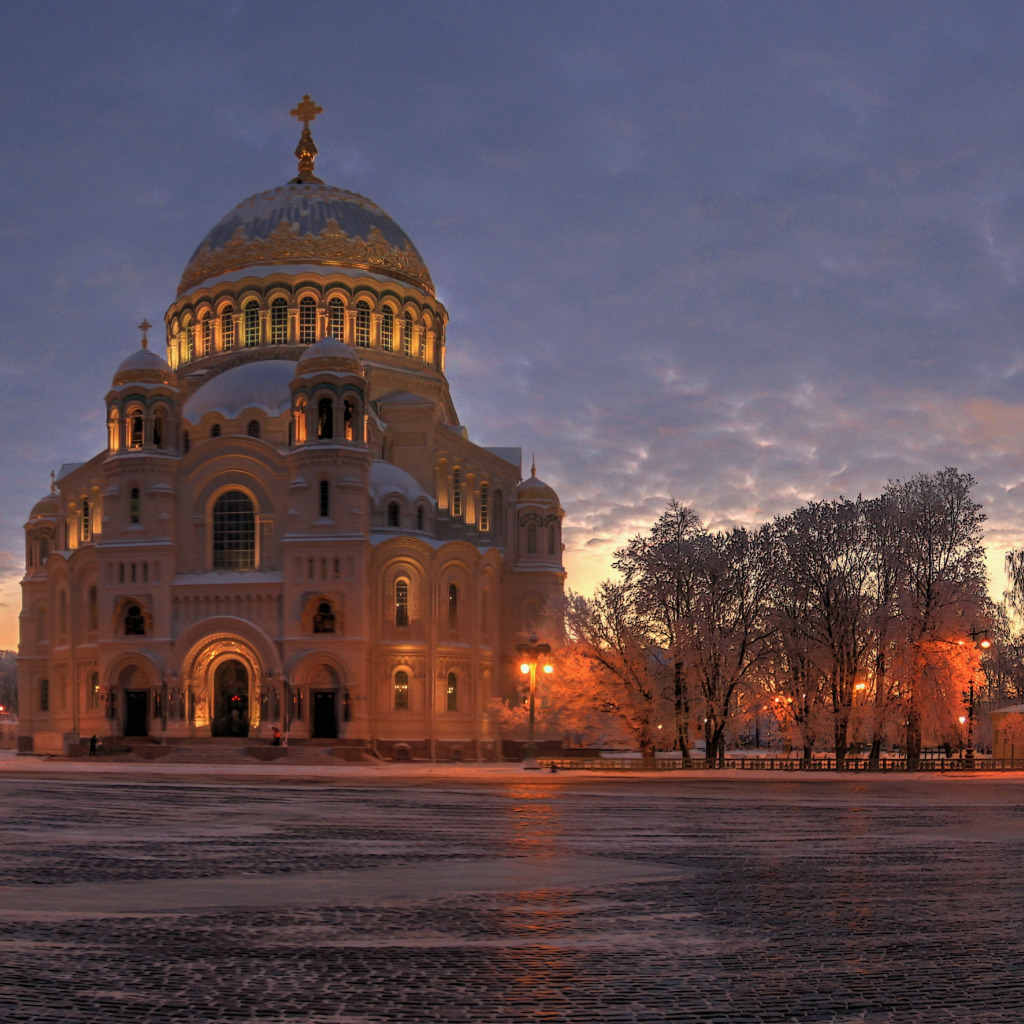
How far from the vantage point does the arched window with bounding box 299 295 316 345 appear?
70438mm

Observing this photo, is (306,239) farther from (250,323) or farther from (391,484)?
(391,484)

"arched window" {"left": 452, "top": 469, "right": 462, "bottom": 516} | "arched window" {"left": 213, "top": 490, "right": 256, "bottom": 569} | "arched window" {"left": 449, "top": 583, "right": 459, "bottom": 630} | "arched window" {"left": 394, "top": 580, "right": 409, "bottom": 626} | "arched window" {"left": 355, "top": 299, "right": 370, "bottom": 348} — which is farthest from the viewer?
"arched window" {"left": 355, "top": 299, "right": 370, "bottom": 348}

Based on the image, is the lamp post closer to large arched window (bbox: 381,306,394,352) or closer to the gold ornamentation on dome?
large arched window (bbox: 381,306,394,352)

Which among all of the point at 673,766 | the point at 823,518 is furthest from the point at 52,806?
the point at 823,518

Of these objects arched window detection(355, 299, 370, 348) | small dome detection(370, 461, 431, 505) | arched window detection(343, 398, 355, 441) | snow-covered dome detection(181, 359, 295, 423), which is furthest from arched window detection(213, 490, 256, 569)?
arched window detection(355, 299, 370, 348)

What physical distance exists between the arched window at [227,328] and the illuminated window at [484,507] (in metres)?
16.1

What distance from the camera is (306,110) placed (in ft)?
266

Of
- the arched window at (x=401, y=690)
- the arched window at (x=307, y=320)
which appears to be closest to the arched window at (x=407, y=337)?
the arched window at (x=307, y=320)

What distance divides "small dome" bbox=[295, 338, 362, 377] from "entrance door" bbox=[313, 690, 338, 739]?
14895 mm

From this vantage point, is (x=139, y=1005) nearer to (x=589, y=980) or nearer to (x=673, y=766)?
(x=589, y=980)

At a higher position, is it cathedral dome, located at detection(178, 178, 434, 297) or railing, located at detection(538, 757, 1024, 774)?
cathedral dome, located at detection(178, 178, 434, 297)

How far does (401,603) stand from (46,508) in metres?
26.1

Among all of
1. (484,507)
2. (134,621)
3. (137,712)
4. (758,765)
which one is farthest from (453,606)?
(758,765)

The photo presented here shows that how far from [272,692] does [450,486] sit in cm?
1695
